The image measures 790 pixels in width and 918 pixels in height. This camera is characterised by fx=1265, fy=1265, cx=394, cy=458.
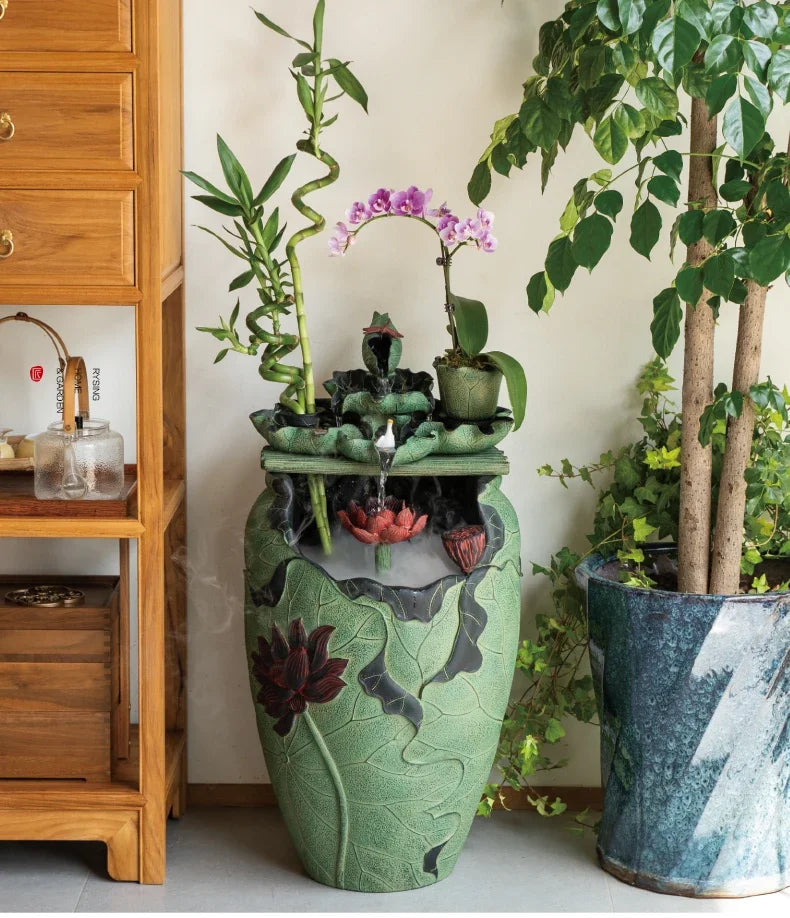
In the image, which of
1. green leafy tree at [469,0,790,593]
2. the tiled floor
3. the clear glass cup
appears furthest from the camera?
the clear glass cup

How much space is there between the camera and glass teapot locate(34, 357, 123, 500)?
1938 mm

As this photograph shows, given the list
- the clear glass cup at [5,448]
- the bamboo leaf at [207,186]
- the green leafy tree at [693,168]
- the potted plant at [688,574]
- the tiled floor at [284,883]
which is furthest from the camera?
the clear glass cup at [5,448]

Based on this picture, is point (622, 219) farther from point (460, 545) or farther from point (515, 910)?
point (515, 910)

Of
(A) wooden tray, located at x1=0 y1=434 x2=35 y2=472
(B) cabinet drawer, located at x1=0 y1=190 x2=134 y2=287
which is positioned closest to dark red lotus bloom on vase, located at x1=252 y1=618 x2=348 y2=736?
(A) wooden tray, located at x1=0 y1=434 x2=35 y2=472

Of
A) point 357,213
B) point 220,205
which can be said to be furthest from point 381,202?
point 220,205

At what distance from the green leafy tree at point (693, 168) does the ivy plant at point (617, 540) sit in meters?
0.08

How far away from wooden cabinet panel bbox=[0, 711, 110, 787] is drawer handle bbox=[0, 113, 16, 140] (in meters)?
0.87

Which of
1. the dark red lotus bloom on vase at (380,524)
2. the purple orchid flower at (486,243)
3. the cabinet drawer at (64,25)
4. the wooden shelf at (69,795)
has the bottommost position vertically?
the wooden shelf at (69,795)

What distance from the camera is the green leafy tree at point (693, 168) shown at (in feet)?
4.94

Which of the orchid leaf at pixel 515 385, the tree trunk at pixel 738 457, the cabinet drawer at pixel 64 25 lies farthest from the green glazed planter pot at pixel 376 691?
the cabinet drawer at pixel 64 25

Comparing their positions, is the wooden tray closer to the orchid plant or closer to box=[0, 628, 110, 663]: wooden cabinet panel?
box=[0, 628, 110, 663]: wooden cabinet panel

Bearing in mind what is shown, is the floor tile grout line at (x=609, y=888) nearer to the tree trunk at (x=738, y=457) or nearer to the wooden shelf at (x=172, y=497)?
the tree trunk at (x=738, y=457)

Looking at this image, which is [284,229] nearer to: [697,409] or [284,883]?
[697,409]

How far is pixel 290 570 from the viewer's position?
73.7 inches
